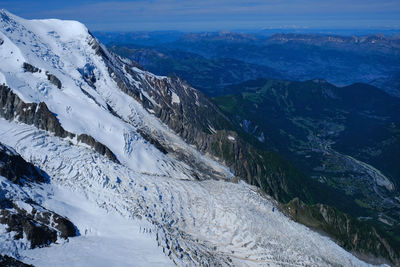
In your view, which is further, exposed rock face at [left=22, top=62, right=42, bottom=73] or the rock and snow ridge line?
exposed rock face at [left=22, top=62, right=42, bottom=73]

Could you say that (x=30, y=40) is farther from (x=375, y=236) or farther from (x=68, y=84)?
(x=375, y=236)

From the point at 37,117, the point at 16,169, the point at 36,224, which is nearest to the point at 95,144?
the point at 37,117

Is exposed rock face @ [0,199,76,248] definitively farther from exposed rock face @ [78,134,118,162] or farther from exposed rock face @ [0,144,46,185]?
exposed rock face @ [78,134,118,162]

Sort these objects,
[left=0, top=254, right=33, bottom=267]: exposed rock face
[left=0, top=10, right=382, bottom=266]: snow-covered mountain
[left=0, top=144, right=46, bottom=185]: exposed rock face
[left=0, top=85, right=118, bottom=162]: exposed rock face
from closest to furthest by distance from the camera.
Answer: [left=0, top=254, right=33, bottom=267]: exposed rock face < [left=0, top=10, right=382, bottom=266]: snow-covered mountain < [left=0, top=144, right=46, bottom=185]: exposed rock face < [left=0, top=85, right=118, bottom=162]: exposed rock face

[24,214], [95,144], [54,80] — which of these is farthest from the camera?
[54,80]

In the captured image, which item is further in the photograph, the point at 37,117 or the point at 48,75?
the point at 48,75

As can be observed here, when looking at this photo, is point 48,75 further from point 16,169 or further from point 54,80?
point 16,169

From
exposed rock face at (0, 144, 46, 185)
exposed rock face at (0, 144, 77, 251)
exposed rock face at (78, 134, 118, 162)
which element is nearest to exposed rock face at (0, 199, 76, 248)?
exposed rock face at (0, 144, 77, 251)
